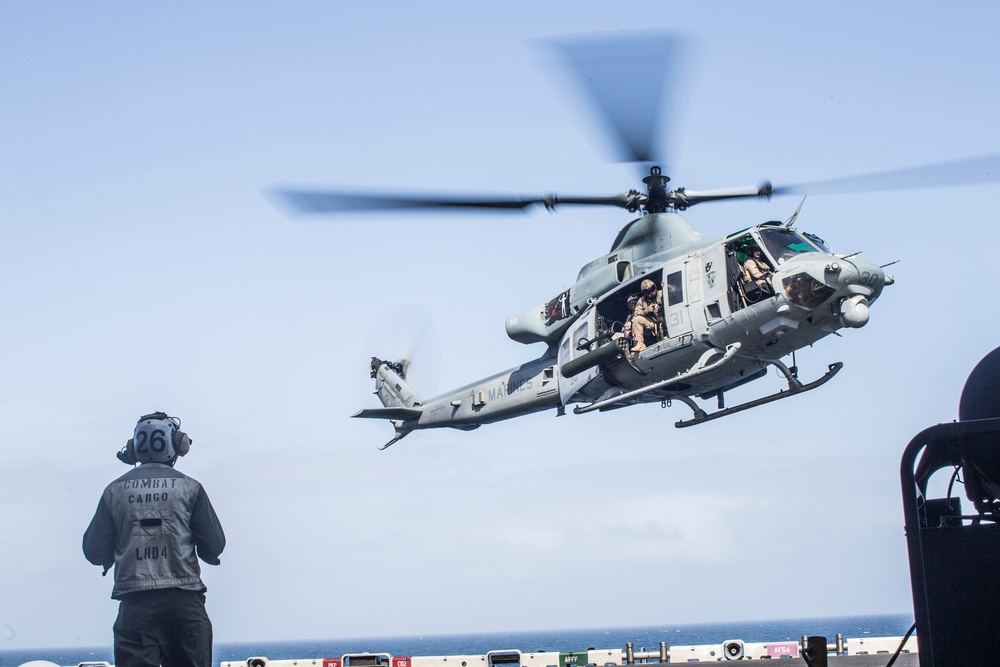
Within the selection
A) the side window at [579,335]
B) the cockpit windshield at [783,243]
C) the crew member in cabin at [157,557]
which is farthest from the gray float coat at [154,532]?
the side window at [579,335]

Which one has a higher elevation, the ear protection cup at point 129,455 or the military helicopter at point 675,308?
the military helicopter at point 675,308

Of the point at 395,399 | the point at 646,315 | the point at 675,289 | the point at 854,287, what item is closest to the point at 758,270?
the point at 854,287

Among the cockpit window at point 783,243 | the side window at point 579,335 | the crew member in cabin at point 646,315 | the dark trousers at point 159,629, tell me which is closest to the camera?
the dark trousers at point 159,629

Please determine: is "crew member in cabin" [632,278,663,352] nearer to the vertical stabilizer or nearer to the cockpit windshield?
the cockpit windshield

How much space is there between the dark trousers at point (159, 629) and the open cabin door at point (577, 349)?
11063 mm

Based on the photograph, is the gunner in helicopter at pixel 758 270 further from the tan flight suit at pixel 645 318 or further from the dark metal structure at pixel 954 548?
the dark metal structure at pixel 954 548

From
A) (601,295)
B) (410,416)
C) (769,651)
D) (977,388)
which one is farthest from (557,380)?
(977,388)

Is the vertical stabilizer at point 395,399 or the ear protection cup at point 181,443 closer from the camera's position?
the ear protection cup at point 181,443

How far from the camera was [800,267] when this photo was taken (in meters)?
14.6

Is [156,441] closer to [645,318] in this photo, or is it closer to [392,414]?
[645,318]

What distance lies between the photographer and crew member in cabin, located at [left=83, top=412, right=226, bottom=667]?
6891mm

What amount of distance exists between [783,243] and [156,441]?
421 inches

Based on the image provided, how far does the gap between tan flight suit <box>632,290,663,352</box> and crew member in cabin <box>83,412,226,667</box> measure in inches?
411

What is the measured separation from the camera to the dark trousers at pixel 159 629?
6883mm
